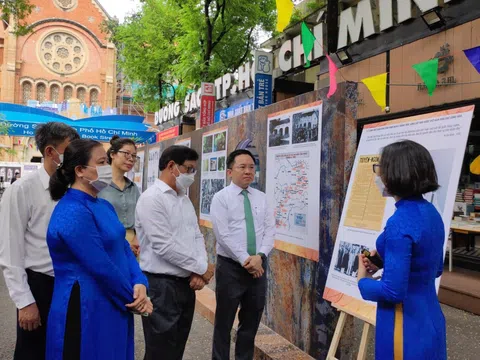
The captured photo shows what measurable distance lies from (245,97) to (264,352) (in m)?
11.7

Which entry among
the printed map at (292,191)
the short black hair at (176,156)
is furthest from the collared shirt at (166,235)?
the printed map at (292,191)

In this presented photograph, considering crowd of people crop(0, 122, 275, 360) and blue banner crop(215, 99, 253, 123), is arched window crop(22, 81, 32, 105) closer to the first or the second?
blue banner crop(215, 99, 253, 123)

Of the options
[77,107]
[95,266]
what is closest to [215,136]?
[95,266]

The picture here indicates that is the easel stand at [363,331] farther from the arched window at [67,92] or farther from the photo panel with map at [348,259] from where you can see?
the arched window at [67,92]

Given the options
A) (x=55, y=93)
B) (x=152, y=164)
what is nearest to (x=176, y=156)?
(x=152, y=164)

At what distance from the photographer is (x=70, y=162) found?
2.16 m

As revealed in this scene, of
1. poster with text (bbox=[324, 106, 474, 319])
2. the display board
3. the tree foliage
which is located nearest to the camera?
poster with text (bbox=[324, 106, 474, 319])

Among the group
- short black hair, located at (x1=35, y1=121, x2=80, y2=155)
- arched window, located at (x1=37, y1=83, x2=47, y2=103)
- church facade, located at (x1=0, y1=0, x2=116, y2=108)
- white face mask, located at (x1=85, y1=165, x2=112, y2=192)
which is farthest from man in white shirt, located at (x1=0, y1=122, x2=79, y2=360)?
arched window, located at (x1=37, y1=83, x2=47, y2=103)

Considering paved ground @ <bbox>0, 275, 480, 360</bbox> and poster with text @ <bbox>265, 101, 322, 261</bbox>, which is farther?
paved ground @ <bbox>0, 275, 480, 360</bbox>

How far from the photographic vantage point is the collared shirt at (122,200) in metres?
3.83

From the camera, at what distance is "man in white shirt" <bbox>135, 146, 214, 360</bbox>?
2730mm

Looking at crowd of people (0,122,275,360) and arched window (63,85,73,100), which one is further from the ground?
arched window (63,85,73,100)

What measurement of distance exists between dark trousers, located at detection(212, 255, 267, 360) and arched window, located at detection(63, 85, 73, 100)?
1648 inches

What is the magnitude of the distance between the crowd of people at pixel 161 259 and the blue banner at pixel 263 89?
626 cm
